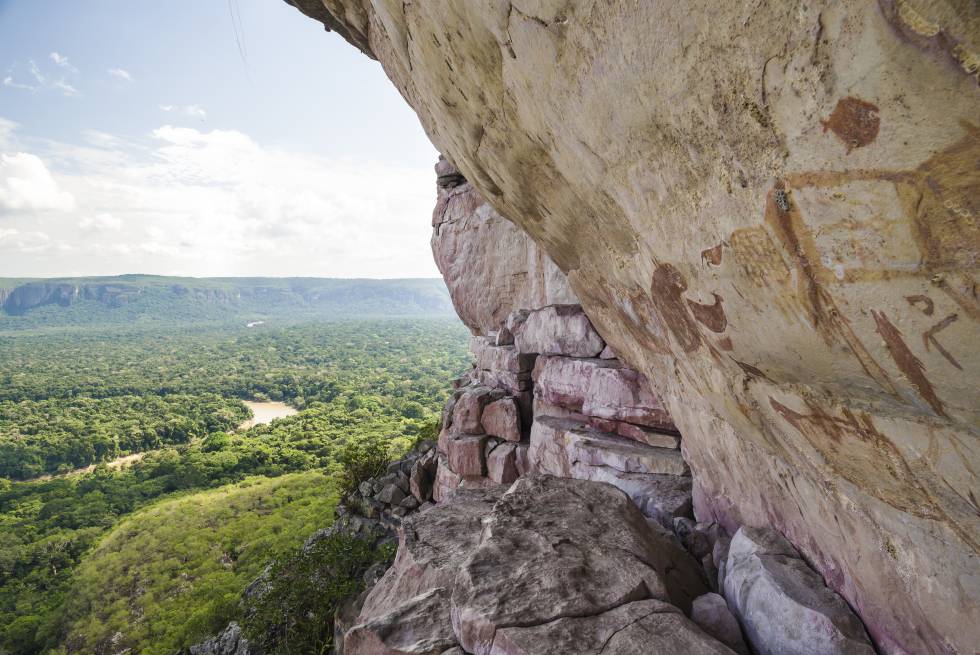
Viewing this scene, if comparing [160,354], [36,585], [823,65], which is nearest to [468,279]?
[823,65]

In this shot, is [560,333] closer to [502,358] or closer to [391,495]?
[502,358]

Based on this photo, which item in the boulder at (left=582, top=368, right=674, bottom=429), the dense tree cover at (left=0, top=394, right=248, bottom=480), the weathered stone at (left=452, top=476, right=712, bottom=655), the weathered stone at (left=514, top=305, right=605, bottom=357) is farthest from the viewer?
the dense tree cover at (left=0, top=394, right=248, bottom=480)

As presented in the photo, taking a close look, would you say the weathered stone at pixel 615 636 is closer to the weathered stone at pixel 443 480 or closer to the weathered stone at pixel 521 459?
the weathered stone at pixel 521 459

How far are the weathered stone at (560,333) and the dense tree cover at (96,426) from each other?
7075 cm

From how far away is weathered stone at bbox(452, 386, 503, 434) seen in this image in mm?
13875

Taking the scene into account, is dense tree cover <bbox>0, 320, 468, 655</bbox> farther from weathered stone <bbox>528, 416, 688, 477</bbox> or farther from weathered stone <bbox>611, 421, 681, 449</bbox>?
weathered stone <bbox>611, 421, 681, 449</bbox>

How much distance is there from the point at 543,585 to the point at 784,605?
2.28 metres

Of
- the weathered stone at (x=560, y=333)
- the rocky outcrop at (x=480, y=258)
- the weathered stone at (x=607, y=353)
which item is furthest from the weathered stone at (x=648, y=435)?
the rocky outcrop at (x=480, y=258)

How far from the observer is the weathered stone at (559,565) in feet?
14.8

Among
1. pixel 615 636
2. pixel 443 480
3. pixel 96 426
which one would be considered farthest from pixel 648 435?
pixel 96 426

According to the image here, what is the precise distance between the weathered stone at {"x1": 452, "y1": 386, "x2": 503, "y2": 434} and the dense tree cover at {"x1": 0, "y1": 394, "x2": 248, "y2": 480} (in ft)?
222

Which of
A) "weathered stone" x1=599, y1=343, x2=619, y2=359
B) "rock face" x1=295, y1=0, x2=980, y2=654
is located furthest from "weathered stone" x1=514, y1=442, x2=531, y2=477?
"rock face" x1=295, y1=0, x2=980, y2=654

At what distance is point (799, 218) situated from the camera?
2.64 metres

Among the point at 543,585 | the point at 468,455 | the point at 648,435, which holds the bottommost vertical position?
the point at 468,455
